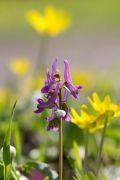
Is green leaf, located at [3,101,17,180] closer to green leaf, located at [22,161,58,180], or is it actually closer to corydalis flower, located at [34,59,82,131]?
corydalis flower, located at [34,59,82,131]

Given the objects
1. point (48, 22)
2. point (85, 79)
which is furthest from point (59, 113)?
point (85, 79)

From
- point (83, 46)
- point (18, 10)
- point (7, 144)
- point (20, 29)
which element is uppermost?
point (18, 10)

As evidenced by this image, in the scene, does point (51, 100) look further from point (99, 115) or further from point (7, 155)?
point (99, 115)

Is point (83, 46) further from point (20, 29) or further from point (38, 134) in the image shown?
point (38, 134)

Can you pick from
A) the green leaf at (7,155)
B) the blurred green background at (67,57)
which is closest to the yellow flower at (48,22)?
the blurred green background at (67,57)

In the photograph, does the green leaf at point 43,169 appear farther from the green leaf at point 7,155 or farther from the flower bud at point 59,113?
the flower bud at point 59,113

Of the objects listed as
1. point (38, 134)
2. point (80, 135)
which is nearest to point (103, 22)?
point (38, 134)

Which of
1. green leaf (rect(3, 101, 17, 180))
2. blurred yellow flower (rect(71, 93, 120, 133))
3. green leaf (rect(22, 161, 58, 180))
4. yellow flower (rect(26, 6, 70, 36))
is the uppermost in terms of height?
yellow flower (rect(26, 6, 70, 36))

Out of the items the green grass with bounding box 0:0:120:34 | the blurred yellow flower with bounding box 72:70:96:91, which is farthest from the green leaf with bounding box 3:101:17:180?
the green grass with bounding box 0:0:120:34
